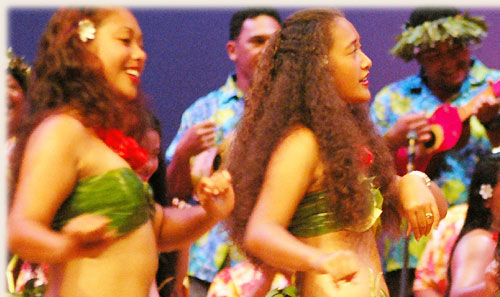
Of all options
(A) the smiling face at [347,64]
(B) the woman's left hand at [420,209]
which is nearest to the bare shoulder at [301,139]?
(A) the smiling face at [347,64]

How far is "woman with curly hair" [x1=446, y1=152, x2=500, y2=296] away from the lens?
3545mm

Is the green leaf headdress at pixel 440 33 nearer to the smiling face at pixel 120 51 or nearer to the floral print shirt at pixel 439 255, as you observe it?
the floral print shirt at pixel 439 255

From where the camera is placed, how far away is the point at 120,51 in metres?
2.23

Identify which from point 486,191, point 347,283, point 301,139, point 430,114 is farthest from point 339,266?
point 430,114

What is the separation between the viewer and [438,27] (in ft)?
13.6

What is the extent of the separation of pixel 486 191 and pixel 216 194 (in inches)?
75.3

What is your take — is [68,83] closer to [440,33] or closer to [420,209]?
[420,209]

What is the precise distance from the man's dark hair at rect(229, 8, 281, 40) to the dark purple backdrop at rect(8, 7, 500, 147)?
101mm

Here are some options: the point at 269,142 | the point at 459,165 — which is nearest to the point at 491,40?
the point at 459,165

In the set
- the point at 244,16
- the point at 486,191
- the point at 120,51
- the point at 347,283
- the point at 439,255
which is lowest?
the point at 439,255

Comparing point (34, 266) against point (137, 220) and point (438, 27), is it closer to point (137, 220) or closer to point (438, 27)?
point (137, 220)

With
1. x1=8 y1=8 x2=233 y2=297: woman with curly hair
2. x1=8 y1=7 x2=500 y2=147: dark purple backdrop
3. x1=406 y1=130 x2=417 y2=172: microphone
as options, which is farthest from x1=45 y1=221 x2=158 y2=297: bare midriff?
x1=8 y1=7 x2=500 y2=147: dark purple backdrop

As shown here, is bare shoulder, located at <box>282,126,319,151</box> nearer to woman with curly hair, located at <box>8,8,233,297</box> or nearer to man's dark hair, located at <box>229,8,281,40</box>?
woman with curly hair, located at <box>8,8,233,297</box>

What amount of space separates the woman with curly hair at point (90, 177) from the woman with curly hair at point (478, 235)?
5.37ft
